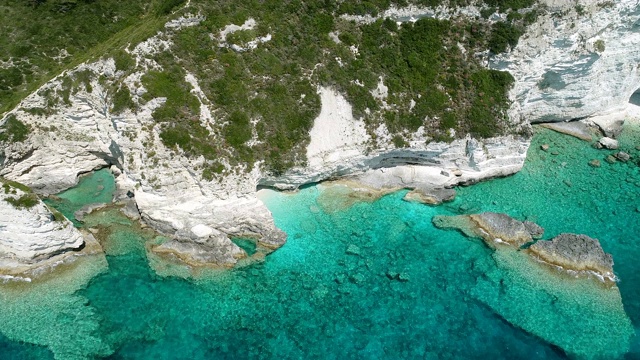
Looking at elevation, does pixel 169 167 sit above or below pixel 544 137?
above

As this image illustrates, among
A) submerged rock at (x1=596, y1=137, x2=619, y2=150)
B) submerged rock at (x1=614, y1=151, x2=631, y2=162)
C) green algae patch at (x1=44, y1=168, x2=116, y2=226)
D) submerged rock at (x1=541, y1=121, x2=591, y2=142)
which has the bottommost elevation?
submerged rock at (x1=614, y1=151, x2=631, y2=162)

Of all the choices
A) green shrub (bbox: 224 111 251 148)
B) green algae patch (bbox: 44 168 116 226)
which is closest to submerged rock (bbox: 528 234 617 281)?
green shrub (bbox: 224 111 251 148)

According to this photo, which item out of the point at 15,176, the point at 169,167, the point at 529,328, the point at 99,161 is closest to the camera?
the point at 529,328

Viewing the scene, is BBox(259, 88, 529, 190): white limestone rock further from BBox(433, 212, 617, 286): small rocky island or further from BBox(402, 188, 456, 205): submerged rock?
BBox(433, 212, 617, 286): small rocky island

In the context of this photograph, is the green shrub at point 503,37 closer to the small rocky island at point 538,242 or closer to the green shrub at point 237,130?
the small rocky island at point 538,242

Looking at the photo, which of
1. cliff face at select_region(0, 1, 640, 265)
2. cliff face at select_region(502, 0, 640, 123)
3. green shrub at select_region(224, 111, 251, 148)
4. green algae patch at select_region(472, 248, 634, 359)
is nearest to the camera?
green algae patch at select_region(472, 248, 634, 359)

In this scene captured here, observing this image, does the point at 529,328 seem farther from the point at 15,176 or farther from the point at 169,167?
the point at 15,176

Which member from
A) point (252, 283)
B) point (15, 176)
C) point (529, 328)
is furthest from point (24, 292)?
point (529, 328)
